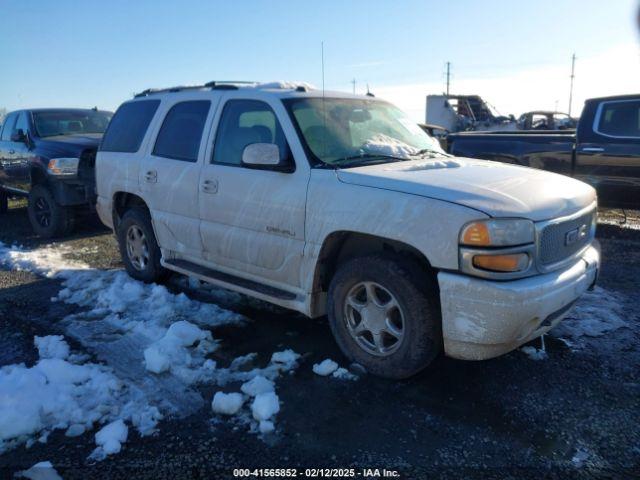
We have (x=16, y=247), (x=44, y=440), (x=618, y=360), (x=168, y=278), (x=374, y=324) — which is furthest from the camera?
(x=16, y=247)

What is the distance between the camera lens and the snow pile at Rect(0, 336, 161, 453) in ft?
9.66

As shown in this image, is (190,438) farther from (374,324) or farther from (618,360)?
(618,360)

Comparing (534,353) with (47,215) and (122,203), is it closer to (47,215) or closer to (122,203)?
(122,203)

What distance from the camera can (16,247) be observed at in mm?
7465

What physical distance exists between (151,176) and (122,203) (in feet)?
2.98

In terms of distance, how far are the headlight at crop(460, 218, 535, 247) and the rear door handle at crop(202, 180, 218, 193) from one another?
6.97 ft

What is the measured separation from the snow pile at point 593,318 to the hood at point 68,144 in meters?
6.51

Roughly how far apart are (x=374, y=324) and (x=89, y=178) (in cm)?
575

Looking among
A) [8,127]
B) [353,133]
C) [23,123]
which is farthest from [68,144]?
[353,133]

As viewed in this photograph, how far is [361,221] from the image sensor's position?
10.9ft

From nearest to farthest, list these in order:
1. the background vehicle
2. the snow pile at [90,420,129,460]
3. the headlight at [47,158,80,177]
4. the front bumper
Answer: the snow pile at [90,420,129,460] < the front bumper < the headlight at [47,158,80,177] < the background vehicle

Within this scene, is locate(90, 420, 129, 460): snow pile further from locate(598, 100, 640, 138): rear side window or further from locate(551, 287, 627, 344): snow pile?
locate(598, 100, 640, 138): rear side window

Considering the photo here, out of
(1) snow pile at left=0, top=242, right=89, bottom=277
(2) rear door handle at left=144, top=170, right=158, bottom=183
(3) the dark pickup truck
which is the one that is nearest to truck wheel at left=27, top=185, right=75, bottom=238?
(3) the dark pickup truck

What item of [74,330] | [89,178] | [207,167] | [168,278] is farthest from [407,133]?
[89,178]
